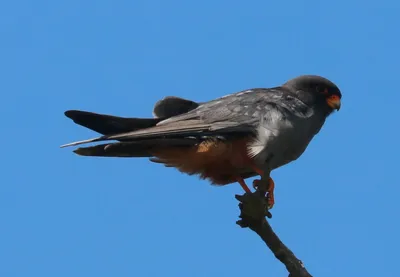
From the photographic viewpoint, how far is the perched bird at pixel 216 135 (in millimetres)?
8438

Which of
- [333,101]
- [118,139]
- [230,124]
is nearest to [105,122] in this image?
[118,139]

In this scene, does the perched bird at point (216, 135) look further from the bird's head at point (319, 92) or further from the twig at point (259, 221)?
the twig at point (259, 221)

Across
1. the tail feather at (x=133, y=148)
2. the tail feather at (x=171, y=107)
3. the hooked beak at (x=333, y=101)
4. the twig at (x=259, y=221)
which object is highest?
the hooked beak at (x=333, y=101)

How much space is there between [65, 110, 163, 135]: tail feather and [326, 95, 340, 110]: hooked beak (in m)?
2.50

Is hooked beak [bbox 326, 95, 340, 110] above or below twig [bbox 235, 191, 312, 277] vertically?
above

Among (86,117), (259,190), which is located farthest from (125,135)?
(259,190)

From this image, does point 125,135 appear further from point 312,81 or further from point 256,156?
point 312,81

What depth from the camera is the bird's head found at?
32.2ft

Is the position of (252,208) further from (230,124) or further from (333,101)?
(333,101)

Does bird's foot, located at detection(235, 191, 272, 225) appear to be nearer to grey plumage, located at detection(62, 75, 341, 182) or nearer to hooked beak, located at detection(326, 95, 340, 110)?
grey plumage, located at detection(62, 75, 341, 182)

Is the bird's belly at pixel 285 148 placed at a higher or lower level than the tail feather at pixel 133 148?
higher

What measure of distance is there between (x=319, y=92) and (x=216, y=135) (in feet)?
6.13

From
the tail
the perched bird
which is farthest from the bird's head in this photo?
the tail

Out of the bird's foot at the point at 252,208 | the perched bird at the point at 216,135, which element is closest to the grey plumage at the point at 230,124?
the perched bird at the point at 216,135
